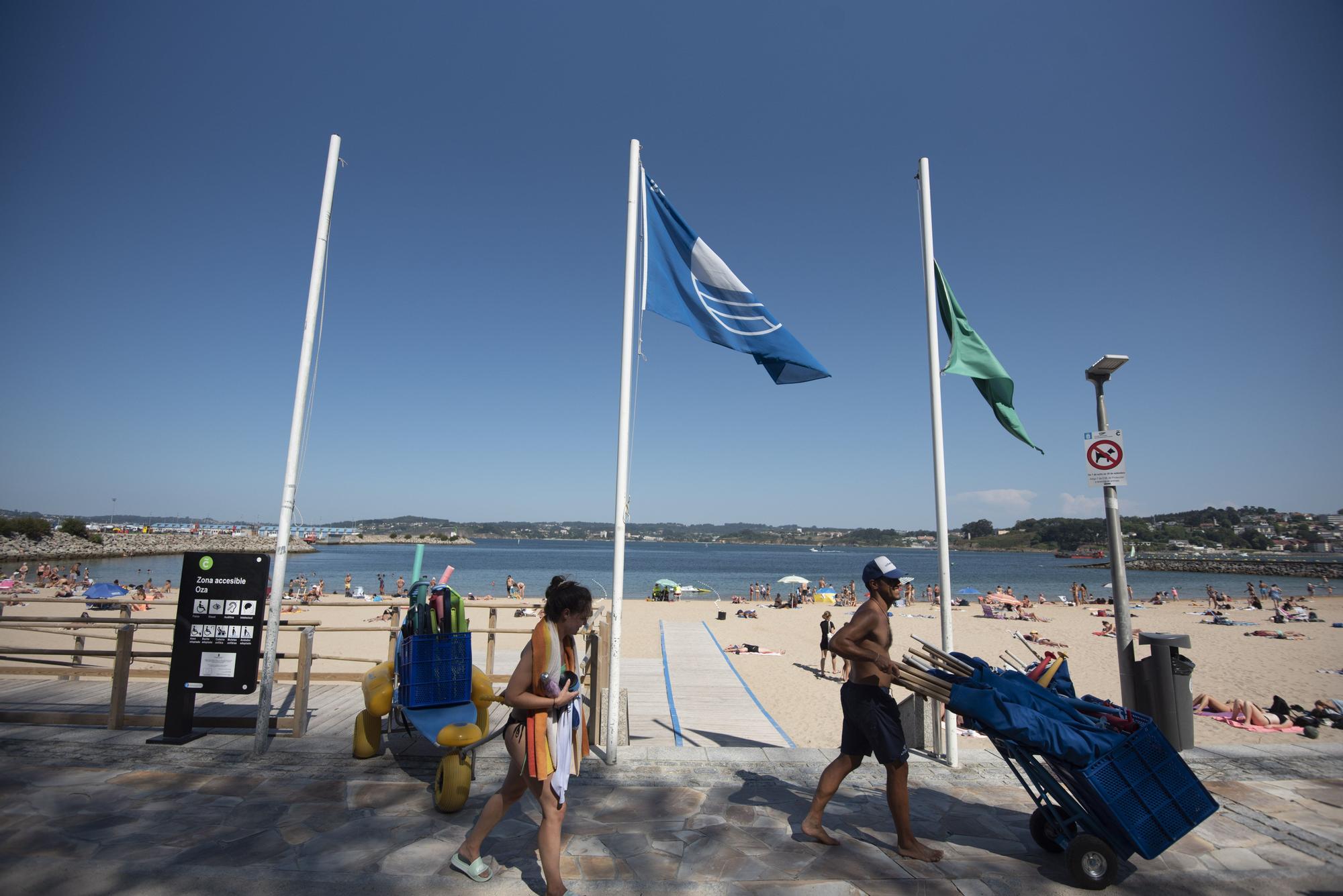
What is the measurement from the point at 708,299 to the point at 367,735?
187 inches

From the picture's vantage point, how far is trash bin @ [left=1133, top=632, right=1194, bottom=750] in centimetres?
555

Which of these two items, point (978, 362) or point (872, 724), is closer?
point (872, 724)

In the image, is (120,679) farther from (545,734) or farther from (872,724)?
(872,724)


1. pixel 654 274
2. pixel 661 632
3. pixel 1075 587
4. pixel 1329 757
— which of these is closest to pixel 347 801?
pixel 654 274

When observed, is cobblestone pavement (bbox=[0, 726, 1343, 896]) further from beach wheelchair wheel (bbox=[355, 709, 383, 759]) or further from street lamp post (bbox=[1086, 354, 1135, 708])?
street lamp post (bbox=[1086, 354, 1135, 708])

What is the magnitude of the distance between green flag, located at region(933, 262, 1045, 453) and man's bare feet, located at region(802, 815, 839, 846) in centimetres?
433

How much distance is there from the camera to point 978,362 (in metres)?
6.55

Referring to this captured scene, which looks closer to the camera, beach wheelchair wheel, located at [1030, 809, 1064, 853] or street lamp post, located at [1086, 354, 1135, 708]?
beach wheelchair wheel, located at [1030, 809, 1064, 853]

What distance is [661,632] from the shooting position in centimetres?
1753

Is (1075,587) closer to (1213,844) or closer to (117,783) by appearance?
(1213,844)

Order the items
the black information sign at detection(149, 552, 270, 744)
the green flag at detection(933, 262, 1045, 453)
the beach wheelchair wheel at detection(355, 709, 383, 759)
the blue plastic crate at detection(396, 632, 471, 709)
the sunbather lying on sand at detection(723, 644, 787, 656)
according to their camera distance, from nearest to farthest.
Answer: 1. the blue plastic crate at detection(396, 632, 471, 709)
2. the beach wheelchair wheel at detection(355, 709, 383, 759)
3. the black information sign at detection(149, 552, 270, 744)
4. the green flag at detection(933, 262, 1045, 453)
5. the sunbather lying on sand at detection(723, 644, 787, 656)

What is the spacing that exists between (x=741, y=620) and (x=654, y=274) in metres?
24.3

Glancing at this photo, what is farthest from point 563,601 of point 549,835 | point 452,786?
point 452,786

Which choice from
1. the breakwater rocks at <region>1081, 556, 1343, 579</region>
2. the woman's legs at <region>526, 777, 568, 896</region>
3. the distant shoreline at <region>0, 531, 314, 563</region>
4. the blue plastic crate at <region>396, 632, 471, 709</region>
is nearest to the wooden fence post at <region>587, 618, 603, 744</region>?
the blue plastic crate at <region>396, 632, 471, 709</region>
